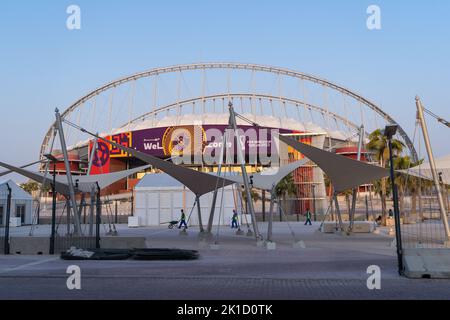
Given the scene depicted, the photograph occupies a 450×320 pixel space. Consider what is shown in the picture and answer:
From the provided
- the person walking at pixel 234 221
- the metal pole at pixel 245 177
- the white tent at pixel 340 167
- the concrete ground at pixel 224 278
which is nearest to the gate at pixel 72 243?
the concrete ground at pixel 224 278

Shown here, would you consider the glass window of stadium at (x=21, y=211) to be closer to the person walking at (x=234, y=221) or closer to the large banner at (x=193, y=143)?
the person walking at (x=234, y=221)

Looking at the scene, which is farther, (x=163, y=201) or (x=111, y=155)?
(x=111, y=155)

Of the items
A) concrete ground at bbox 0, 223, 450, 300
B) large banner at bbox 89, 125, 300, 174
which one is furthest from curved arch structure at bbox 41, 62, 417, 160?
concrete ground at bbox 0, 223, 450, 300

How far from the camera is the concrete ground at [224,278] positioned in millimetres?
10023

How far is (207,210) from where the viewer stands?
44.0m

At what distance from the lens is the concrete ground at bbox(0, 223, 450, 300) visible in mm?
10023

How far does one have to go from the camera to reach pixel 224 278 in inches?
489

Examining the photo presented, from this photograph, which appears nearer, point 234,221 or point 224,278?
point 224,278

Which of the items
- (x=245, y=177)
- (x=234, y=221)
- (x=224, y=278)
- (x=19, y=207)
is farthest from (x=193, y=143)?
(x=224, y=278)

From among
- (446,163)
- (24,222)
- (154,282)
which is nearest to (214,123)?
(24,222)

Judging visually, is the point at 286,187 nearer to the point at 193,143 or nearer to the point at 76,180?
the point at 193,143
